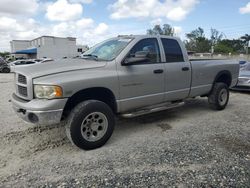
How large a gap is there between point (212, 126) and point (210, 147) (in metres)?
1.19

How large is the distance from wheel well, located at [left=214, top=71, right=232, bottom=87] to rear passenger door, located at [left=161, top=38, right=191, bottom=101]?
139 cm

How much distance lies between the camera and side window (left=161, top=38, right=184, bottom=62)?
488 cm

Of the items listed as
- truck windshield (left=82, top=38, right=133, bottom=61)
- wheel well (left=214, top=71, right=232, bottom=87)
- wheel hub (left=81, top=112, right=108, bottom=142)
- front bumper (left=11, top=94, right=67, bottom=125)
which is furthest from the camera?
wheel well (left=214, top=71, right=232, bottom=87)

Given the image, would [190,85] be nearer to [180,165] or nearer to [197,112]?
[197,112]

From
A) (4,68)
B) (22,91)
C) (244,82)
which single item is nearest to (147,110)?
(22,91)

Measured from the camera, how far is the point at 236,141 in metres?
4.15

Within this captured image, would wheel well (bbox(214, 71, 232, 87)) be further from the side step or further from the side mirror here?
the side mirror

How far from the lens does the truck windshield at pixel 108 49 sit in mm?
4223

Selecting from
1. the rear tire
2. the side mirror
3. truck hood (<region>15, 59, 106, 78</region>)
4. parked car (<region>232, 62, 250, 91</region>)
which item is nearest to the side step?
the side mirror

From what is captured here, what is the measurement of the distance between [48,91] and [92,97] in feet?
2.74

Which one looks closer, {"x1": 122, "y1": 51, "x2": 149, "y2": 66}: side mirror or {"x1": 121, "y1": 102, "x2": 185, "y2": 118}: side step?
{"x1": 122, "y1": 51, "x2": 149, "y2": 66}: side mirror

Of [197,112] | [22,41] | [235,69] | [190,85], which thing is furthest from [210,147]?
[22,41]

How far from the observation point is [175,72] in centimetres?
489

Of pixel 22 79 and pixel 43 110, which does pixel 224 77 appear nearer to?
pixel 43 110
